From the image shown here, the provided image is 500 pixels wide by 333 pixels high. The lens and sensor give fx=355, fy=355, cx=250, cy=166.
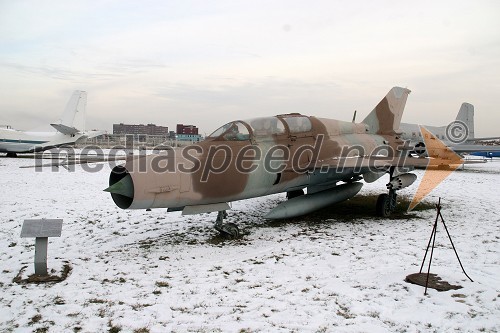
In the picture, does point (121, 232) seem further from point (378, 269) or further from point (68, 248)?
point (378, 269)


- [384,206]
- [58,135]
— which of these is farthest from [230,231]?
[58,135]

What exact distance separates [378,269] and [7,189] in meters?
13.4

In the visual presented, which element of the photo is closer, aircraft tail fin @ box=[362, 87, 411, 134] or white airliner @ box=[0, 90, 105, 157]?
aircraft tail fin @ box=[362, 87, 411, 134]

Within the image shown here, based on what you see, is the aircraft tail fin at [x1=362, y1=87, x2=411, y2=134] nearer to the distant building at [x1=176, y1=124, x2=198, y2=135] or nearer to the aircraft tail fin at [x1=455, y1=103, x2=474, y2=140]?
the aircraft tail fin at [x1=455, y1=103, x2=474, y2=140]

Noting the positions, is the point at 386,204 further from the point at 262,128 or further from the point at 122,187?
the point at 122,187

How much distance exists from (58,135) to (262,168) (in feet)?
98.0

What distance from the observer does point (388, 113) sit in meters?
12.8

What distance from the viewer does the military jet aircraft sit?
6246 millimetres

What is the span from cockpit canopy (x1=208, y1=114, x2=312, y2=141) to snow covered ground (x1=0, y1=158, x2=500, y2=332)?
2.28 meters

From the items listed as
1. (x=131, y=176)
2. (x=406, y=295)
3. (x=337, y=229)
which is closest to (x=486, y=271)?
(x=406, y=295)

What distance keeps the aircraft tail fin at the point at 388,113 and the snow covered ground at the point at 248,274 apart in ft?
12.1

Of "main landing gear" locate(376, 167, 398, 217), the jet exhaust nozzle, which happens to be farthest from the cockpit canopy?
"main landing gear" locate(376, 167, 398, 217)

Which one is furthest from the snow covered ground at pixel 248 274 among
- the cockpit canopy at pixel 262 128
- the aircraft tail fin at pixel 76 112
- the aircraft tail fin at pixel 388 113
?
the aircraft tail fin at pixel 76 112

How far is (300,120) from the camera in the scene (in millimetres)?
9305
